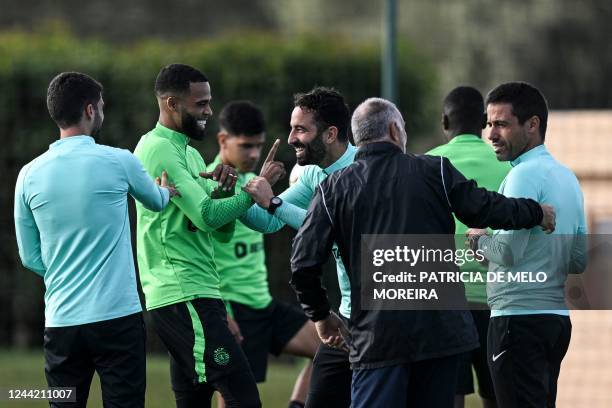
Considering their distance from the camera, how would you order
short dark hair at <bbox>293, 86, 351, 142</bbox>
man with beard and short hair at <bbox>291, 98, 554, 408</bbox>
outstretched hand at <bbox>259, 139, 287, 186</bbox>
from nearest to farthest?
man with beard and short hair at <bbox>291, 98, 554, 408</bbox>, outstretched hand at <bbox>259, 139, 287, 186</bbox>, short dark hair at <bbox>293, 86, 351, 142</bbox>

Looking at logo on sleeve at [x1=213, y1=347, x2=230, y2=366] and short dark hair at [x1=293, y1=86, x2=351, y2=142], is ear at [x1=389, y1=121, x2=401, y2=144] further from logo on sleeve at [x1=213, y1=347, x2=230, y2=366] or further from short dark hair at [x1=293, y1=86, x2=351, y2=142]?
logo on sleeve at [x1=213, y1=347, x2=230, y2=366]

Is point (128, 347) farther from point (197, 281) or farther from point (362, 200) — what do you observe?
point (362, 200)

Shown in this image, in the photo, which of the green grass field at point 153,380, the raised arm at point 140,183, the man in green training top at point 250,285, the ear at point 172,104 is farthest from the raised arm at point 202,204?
the green grass field at point 153,380

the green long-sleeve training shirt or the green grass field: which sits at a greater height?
the green long-sleeve training shirt

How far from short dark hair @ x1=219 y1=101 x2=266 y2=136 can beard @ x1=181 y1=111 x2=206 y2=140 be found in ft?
5.82

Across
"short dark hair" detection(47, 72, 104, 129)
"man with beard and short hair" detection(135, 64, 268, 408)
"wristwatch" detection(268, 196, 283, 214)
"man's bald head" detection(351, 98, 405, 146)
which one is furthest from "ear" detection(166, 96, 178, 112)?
"man's bald head" detection(351, 98, 405, 146)

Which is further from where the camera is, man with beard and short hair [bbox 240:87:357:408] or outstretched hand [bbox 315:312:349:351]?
man with beard and short hair [bbox 240:87:357:408]

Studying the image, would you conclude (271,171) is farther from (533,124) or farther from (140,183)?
(533,124)

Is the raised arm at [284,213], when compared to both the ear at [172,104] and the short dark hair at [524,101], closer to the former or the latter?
the ear at [172,104]

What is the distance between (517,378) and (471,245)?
2.38ft

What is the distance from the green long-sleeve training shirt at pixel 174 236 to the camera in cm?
670

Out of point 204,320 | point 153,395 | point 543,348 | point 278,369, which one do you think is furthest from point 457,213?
point 278,369

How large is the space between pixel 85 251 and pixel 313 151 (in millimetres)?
1350

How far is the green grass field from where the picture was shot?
1037 centimetres
